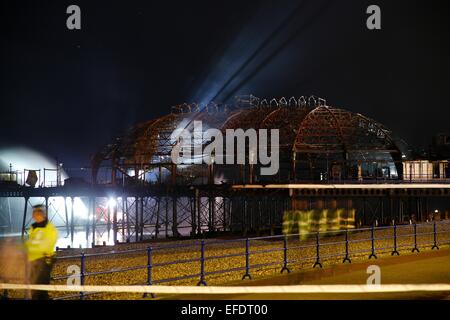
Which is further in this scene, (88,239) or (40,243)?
(88,239)

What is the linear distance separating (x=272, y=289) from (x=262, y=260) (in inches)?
400

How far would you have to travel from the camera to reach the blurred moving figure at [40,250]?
11.4m

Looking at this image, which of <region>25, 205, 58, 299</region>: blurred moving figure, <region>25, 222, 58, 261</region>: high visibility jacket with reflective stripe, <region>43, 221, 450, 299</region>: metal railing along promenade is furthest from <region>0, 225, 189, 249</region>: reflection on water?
<region>25, 222, 58, 261</region>: high visibility jacket with reflective stripe

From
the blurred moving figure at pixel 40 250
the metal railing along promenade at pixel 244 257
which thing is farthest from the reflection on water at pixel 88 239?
the blurred moving figure at pixel 40 250

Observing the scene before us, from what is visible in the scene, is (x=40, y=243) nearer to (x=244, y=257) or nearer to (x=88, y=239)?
(x=244, y=257)

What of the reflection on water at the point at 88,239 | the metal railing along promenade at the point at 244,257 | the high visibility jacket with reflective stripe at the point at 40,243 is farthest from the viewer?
the reflection on water at the point at 88,239

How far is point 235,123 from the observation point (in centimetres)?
5238

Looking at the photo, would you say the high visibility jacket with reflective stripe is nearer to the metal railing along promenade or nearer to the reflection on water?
the metal railing along promenade

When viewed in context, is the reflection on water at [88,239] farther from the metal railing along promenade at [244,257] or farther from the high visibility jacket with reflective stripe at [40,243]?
the high visibility jacket with reflective stripe at [40,243]

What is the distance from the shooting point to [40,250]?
11406 millimetres

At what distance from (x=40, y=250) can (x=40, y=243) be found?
133 mm

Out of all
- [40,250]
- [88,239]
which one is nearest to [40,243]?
[40,250]

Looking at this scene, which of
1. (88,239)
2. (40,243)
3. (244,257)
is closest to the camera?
(40,243)

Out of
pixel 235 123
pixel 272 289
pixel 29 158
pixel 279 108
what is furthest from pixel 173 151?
pixel 29 158
